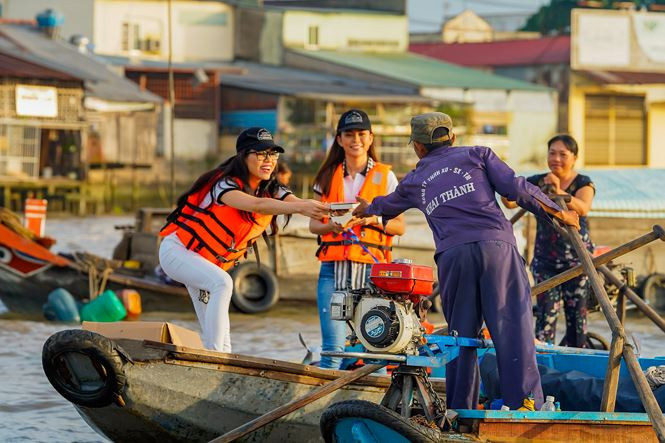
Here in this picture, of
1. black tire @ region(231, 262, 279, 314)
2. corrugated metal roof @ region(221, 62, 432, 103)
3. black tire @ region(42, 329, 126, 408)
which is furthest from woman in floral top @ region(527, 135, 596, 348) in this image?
corrugated metal roof @ region(221, 62, 432, 103)

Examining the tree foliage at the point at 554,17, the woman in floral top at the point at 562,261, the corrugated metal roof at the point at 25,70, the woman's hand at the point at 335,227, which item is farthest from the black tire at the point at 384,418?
the tree foliage at the point at 554,17

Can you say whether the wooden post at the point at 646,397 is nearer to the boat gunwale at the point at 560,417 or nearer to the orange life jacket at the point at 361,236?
the boat gunwale at the point at 560,417

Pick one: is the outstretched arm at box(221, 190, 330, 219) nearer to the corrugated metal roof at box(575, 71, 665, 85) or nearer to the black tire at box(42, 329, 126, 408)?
the black tire at box(42, 329, 126, 408)

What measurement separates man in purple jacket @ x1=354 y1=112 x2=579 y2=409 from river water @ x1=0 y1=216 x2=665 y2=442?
119 inches

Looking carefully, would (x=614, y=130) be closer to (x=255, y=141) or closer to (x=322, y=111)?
(x=322, y=111)

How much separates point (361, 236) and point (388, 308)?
2.16 meters

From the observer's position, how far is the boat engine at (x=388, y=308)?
639 cm

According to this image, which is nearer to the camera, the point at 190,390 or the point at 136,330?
the point at 190,390

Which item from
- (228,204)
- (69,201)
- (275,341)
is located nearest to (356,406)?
(228,204)

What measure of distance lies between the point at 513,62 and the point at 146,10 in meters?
13.5

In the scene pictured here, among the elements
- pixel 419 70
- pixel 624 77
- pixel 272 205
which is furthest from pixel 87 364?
pixel 624 77

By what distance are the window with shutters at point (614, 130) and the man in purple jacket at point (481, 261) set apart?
140 feet

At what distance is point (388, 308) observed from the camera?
641 cm

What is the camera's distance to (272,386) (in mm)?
7457
